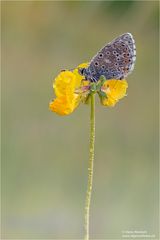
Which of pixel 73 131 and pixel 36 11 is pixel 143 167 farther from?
pixel 36 11

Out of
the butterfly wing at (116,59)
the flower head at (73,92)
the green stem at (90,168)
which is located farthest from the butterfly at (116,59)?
the green stem at (90,168)

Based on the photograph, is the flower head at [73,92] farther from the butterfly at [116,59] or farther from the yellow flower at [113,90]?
the butterfly at [116,59]

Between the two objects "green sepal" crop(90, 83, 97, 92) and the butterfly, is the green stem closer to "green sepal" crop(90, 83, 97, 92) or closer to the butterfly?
"green sepal" crop(90, 83, 97, 92)

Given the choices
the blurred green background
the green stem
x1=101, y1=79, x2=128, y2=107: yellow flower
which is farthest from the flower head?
the blurred green background

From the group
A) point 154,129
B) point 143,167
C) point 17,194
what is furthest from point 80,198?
point 154,129

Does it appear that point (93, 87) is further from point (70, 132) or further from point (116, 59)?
point (70, 132)

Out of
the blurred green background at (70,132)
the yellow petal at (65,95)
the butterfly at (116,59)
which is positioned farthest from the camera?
the blurred green background at (70,132)
